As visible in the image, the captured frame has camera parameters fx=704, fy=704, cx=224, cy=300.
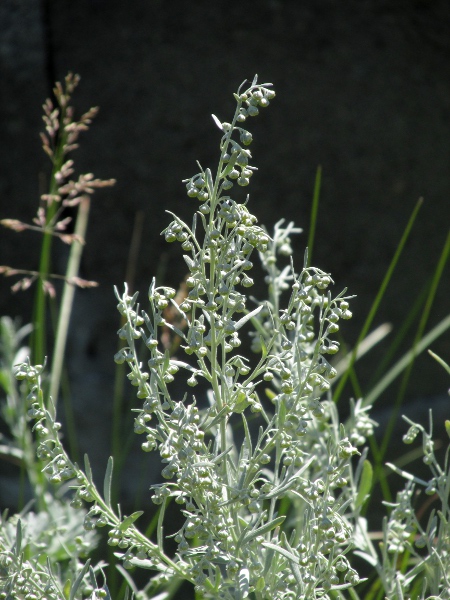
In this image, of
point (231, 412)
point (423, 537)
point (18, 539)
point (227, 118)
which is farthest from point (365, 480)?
point (227, 118)

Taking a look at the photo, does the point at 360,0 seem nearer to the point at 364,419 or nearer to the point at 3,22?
the point at 3,22

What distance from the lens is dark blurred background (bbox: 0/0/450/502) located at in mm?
1277

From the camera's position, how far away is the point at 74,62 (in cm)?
129

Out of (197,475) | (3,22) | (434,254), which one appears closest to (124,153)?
(3,22)

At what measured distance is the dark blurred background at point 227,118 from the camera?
1.28 meters

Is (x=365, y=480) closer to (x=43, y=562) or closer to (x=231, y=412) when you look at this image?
(x=231, y=412)

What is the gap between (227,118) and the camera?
130cm

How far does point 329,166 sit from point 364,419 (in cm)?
80

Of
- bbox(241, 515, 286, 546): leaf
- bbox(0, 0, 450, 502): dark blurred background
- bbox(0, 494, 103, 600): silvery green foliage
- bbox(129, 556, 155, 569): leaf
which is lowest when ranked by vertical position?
bbox(0, 494, 103, 600): silvery green foliage

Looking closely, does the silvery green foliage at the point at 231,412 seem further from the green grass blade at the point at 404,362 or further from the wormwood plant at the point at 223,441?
the green grass blade at the point at 404,362

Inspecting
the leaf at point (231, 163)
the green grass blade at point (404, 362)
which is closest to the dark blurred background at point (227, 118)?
the green grass blade at point (404, 362)

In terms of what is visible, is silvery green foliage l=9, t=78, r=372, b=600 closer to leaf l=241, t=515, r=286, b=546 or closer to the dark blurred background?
leaf l=241, t=515, r=286, b=546

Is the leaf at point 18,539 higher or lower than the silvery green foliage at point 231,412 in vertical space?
lower

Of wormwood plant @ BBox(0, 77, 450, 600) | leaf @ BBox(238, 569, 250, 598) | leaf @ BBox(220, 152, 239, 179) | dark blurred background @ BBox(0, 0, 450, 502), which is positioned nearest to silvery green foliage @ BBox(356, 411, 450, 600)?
wormwood plant @ BBox(0, 77, 450, 600)
